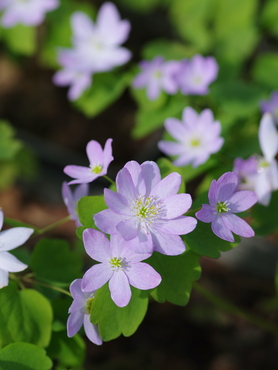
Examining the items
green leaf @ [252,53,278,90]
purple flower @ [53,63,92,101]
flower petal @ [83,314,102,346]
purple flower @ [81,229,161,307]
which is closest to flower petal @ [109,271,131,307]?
purple flower @ [81,229,161,307]

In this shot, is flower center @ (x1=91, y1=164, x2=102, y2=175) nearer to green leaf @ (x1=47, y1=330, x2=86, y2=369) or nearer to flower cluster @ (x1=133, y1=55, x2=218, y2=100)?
green leaf @ (x1=47, y1=330, x2=86, y2=369)

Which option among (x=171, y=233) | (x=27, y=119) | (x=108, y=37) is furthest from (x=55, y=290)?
(x=27, y=119)

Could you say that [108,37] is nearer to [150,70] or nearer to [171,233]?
[150,70]

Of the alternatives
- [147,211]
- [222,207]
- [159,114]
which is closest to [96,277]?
[147,211]

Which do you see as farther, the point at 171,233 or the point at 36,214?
the point at 36,214

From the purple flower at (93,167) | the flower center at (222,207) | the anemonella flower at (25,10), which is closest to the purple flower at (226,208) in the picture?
the flower center at (222,207)

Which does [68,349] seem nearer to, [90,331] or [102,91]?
[90,331]

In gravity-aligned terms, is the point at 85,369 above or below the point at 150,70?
below
